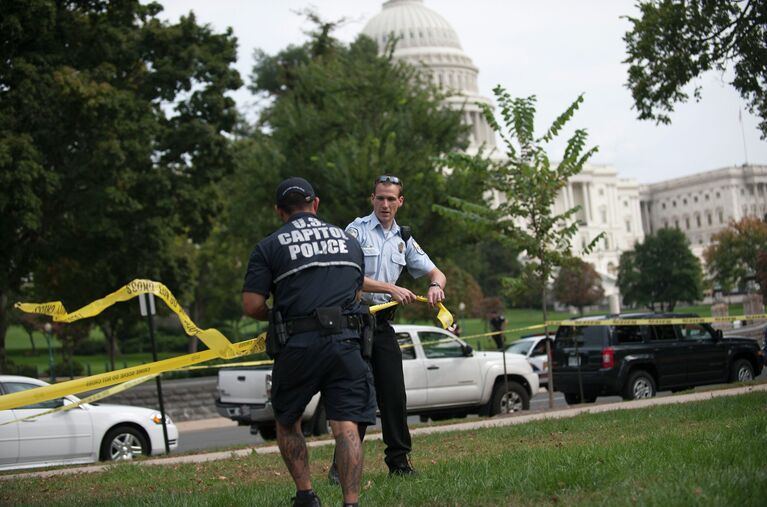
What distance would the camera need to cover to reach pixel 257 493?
22.0 ft

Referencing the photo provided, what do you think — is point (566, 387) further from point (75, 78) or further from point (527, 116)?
point (75, 78)

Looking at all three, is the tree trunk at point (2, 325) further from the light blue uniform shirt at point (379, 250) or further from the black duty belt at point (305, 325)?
the black duty belt at point (305, 325)

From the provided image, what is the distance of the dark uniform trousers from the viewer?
728 cm

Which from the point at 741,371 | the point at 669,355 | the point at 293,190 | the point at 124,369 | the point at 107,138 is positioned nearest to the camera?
the point at 293,190

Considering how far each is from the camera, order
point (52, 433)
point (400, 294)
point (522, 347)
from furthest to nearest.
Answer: point (522, 347) → point (52, 433) → point (400, 294)

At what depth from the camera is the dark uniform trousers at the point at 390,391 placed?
23.9 ft

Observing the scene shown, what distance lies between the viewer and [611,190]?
518 ft

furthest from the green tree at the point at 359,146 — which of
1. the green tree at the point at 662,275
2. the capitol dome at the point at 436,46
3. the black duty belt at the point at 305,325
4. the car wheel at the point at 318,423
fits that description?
the capitol dome at the point at 436,46

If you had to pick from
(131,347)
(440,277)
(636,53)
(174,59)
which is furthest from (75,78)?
(131,347)

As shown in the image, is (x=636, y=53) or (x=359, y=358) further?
(x=636, y=53)

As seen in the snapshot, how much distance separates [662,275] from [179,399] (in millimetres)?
62423

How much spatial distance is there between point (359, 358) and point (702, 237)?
164m

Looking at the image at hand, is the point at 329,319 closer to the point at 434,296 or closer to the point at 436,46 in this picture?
the point at 434,296

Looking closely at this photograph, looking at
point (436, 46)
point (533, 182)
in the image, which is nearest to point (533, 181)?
point (533, 182)
